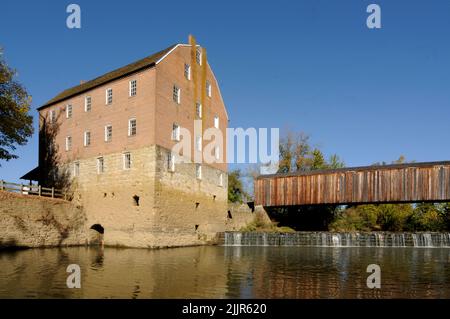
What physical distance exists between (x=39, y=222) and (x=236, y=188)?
28.7m

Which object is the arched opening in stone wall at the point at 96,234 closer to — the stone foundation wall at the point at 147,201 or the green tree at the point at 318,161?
the stone foundation wall at the point at 147,201

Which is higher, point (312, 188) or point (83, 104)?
point (83, 104)

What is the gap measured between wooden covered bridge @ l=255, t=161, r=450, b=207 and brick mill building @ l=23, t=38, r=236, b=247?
708cm

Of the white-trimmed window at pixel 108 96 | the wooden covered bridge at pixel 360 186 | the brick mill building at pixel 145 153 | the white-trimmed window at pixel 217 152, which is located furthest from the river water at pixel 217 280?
the white-trimmed window at pixel 217 152

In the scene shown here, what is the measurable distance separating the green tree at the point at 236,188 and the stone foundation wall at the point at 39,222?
75.9ft

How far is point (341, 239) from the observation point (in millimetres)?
31188

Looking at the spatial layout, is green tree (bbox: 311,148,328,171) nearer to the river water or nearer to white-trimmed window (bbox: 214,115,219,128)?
white-trimmed window (bbox: 214,115,219,128)

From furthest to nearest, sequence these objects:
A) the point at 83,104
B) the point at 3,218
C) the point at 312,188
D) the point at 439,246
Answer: the point at 312,188
the point at 83,104
the point at 439,246
the point at 3,218

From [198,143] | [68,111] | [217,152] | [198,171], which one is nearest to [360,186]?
[217,152]

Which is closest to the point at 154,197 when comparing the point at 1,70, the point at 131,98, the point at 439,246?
the point at 131,98

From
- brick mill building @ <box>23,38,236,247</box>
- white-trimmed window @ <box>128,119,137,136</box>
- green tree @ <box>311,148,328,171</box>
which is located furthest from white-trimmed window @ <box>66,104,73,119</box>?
green tree @ <box>311,148,328,171</box>
